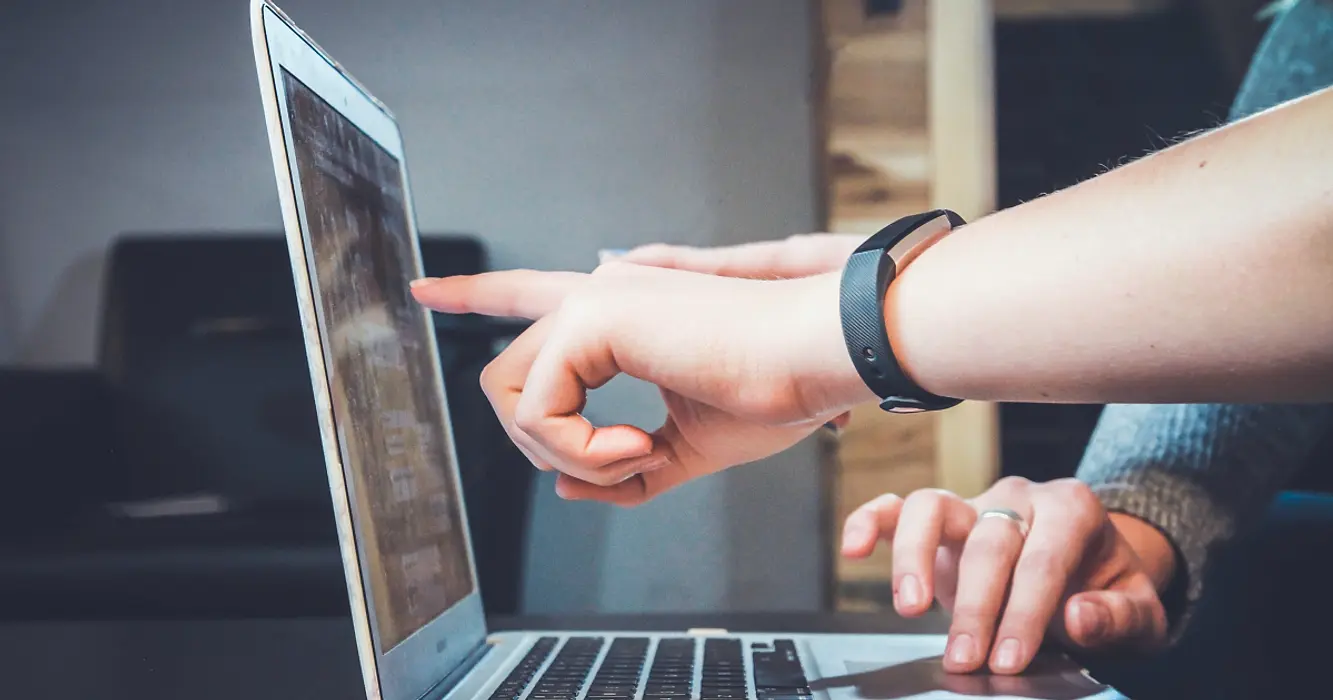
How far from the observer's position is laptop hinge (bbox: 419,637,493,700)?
1.86ft

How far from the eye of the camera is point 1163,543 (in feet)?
2.28

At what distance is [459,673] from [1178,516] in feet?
1.93

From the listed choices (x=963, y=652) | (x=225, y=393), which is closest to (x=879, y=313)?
(x=963, y=652)

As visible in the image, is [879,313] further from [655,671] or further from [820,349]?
[655,671]

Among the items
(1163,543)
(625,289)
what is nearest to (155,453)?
(625,289)

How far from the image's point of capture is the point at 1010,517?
616mm

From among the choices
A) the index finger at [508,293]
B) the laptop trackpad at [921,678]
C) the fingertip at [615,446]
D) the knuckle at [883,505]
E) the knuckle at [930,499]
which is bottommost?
the laptop trackpad at [921,678]

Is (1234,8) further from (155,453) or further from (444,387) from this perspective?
(155,453)

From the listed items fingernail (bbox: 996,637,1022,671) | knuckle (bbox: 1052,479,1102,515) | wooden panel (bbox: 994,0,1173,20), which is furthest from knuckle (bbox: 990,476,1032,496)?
wooden panel (bbox: 994,0,1173,20)

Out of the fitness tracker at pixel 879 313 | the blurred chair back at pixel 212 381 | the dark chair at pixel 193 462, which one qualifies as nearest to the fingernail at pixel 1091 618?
the fitness tracker at pixel 879 313

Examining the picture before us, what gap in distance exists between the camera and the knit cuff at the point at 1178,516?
2.27ft

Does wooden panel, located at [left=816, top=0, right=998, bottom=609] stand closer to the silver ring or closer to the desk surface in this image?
the desk surface

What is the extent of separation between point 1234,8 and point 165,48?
4.24 ft

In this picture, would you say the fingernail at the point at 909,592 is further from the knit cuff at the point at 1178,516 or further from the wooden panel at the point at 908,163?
the wooden panel at the point at 908,163
